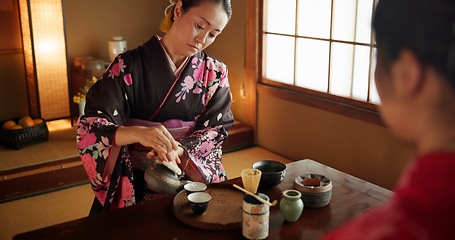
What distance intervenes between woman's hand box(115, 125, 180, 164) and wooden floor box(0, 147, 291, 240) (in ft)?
4.97

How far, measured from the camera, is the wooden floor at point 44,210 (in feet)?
10.4

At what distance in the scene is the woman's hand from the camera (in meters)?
1.92

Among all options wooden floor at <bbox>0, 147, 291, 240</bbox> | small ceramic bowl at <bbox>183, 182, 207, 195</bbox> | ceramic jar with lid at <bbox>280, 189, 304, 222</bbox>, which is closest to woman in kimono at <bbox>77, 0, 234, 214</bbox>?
small ceramic bowl at <bbox>183, 182, 207, 195</bbox>

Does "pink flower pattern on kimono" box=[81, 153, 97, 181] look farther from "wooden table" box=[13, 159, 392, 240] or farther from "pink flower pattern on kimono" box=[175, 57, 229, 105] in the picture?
"pink flower pattern on kimono" box=[175, 57, 229, 105]

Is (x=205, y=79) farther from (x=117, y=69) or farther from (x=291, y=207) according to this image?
(x=291, y=207)

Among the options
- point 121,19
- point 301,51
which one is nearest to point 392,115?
point 301,51

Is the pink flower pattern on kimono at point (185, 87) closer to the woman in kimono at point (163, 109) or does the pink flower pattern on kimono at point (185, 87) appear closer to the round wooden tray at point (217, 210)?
the woman in kimono at point (163, 109)

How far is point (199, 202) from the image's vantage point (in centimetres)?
178

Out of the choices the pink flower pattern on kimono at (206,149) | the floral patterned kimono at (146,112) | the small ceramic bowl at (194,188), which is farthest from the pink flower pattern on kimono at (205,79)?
the small ceramic bowl at (194,188)

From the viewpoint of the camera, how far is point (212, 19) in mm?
2201

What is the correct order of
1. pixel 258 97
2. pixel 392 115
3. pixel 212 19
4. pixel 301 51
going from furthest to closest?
pixel 258 97
pixel 301 51
pixel 212 19
pixel 392 115

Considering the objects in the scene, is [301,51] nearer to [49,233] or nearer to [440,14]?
[49,233]

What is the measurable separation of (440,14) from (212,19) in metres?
1.57

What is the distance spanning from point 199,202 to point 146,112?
702 millimetres
